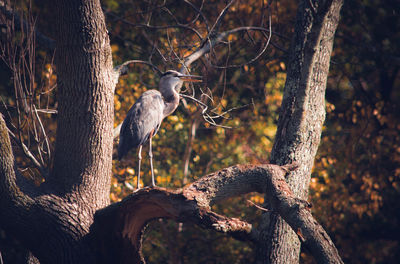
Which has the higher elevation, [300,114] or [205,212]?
[300,114]

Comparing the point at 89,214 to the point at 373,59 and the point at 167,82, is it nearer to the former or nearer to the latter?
the point at 167,82

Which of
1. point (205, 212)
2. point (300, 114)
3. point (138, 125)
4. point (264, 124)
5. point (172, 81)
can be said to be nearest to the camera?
point (205, 212)

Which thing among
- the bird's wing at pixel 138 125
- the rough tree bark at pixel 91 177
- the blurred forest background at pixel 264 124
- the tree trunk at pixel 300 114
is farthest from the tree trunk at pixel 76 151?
the blurred forest background at pixel 264 124

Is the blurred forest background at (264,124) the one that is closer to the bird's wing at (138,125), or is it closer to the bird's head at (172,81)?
the bird's head at (172,81)

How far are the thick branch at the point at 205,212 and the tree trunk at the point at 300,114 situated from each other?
1.27 ft

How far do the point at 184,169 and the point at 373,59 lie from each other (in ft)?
13.8

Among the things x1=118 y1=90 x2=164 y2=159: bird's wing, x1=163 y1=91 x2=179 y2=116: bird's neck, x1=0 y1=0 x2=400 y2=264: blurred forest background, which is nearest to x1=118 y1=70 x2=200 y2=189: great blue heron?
x1=118 y1=90 x2=164 y2=159: bird's wing

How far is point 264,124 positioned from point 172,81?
356cm

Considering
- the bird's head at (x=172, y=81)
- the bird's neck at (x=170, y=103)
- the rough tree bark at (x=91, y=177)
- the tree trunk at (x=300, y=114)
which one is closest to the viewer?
the rough tree bark at (x=91, y=177)

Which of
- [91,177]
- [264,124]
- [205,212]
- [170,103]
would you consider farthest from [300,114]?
[264,124]

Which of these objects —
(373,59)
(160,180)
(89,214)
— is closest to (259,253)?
(89,214)

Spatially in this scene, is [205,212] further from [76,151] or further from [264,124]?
[264,124]

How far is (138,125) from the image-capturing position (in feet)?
18.2

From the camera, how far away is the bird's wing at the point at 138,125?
219 inches
